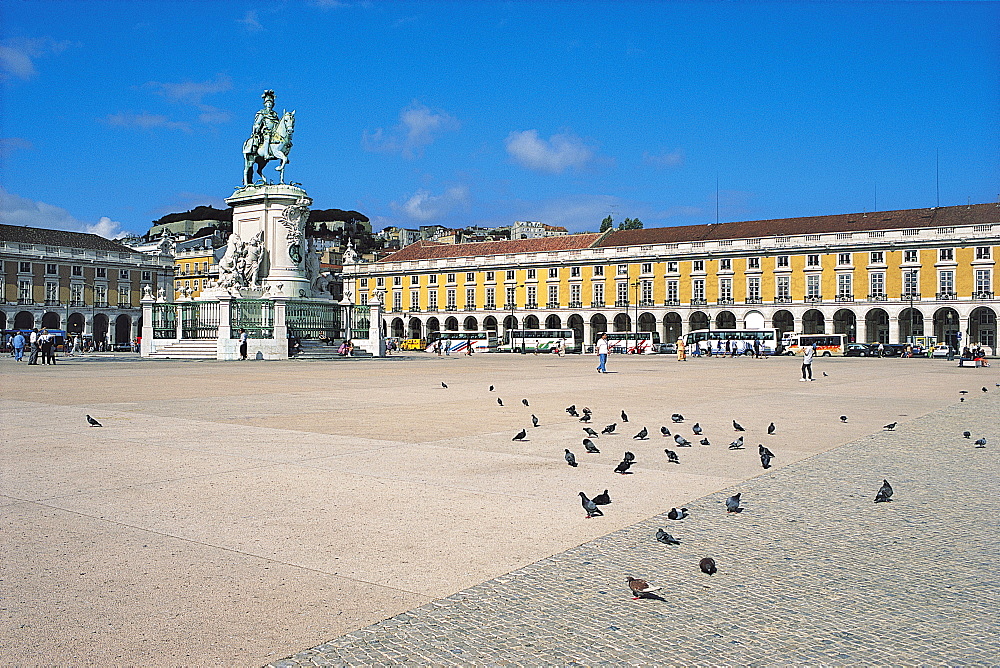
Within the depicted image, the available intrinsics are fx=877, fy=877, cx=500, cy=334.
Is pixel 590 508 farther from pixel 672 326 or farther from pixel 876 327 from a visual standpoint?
pixel 672 326

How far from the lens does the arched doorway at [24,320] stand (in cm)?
8419

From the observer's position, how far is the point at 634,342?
78.9 metres

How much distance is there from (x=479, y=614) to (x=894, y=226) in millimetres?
80278

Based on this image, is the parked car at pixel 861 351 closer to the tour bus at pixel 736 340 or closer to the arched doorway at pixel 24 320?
the tour bus at pixel 736 340

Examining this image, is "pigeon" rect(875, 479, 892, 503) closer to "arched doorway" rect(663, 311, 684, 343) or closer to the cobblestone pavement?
the cobblestone pavement

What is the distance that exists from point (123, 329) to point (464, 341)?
39.0 metres

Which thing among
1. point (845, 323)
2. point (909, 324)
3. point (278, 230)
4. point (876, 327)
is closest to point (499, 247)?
point (845, 323)

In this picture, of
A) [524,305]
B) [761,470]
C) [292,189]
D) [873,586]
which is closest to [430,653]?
[873,586]

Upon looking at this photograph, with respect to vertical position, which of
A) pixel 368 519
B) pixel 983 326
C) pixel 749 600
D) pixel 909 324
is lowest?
pixel 749 600

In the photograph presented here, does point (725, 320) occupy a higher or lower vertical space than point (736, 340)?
higher

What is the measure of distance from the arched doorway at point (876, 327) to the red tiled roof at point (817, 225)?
754 cm

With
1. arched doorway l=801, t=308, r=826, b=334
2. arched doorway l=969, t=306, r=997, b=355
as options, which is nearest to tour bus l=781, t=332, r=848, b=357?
arched doorway l=801, t=308, r=826, b=334

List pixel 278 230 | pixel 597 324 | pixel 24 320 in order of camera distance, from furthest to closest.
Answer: pixel 597 324 < pixel 24 320 < pixel 278 230

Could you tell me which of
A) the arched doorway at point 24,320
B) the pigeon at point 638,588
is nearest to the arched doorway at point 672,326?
the arched doorway at point 24,320
